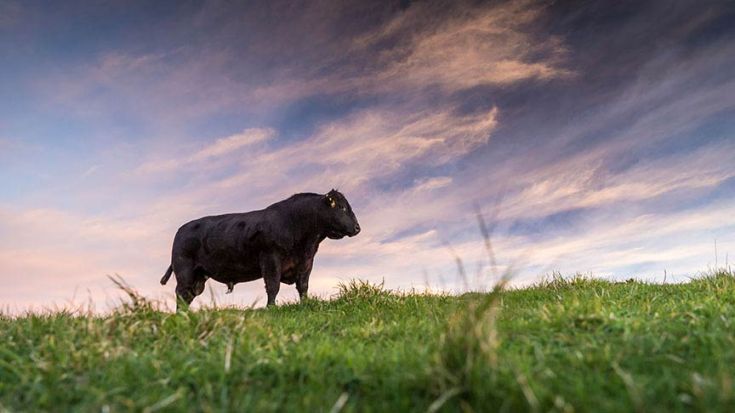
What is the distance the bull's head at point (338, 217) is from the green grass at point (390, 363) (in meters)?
6.21

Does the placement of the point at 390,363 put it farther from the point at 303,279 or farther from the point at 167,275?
the point at 167,275

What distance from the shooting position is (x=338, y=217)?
42.6 feet

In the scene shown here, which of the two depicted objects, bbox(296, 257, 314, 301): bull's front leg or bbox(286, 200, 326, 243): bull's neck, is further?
bbox(296, 257, 314, 301): bull's front leg

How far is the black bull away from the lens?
42.5ft

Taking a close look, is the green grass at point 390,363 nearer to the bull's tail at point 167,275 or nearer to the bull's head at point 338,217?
the bull's head at point 338,217

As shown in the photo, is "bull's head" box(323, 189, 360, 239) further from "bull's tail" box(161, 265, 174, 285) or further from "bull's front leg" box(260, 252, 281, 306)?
"bull's tail" box(161, 265, 174, 285)

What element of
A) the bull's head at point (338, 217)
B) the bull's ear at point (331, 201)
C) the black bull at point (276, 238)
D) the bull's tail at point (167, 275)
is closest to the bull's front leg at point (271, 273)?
the black bull at point (276, 238)

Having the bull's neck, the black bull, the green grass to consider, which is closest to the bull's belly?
the black bull

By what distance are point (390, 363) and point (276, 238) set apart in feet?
28.8

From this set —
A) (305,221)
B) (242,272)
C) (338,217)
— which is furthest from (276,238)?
(242,272)

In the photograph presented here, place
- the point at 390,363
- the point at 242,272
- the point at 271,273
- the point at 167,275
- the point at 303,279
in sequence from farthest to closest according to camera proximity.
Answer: the point at 167,275 < the point at 242,272 < the point at 303,279 < the point at 271,273 < the point at 390,363

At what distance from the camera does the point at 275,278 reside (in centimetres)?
1278

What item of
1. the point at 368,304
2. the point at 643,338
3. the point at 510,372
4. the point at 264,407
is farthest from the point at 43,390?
the point at 368,304

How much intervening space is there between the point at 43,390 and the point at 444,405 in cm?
295
